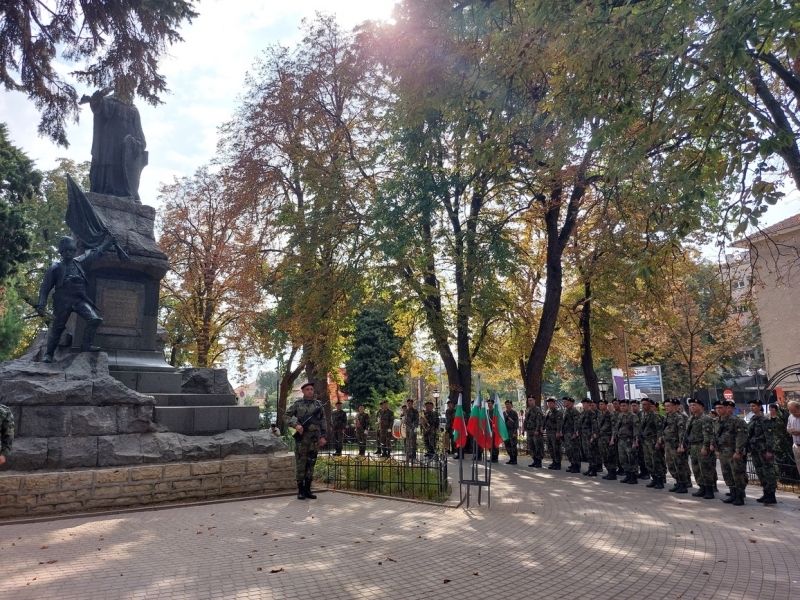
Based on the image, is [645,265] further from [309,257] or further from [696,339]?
[696,339]

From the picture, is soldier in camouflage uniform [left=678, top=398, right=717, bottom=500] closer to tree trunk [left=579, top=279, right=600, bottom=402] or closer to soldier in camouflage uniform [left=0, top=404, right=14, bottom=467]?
tree trunk [left=579, top=279, right=600, bottom=402]

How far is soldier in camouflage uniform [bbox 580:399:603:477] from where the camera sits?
45.4ft

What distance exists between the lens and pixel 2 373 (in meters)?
8.39

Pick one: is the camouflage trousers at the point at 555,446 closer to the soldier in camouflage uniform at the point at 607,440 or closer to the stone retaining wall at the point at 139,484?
the soldier in camouflage uniform at the point at 607,440

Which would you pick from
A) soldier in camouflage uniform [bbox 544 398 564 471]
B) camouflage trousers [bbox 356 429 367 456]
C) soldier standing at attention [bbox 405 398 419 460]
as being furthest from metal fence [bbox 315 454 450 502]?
camouflage trousers [bbox 356 429 367 456]

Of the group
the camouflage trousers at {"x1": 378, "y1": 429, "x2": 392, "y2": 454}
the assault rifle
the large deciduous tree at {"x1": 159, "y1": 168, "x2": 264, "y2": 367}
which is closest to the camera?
the assault rifle

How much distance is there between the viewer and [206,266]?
82.6 feet

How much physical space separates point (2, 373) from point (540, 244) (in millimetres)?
17841

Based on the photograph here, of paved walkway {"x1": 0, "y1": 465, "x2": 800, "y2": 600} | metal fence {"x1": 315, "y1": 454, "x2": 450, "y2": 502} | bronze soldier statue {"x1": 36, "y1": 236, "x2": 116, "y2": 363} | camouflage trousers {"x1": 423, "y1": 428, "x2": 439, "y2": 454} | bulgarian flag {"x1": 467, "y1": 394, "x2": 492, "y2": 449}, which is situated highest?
bronze soldier statue {"x1": 36, "y1": 236, "x2": 116, "y2": 363}

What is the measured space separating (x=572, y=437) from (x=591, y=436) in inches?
30.0

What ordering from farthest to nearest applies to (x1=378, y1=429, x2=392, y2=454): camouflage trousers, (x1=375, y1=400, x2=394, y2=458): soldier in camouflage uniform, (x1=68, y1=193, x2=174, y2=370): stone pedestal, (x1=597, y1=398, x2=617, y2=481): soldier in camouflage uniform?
(x1=375, y1=400, x2=394, y2=458): soldier in camouflage uniform < (x1=378, y1=429, x2=392, y2=454): camouflage trousers < (x1=597, y1=398, x2=617, y2=481): soldier in camouflage uniform < (x1=68, y1=193, x2=174, y2=370): stone pedestal

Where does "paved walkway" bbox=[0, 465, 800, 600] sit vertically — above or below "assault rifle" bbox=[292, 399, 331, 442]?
below

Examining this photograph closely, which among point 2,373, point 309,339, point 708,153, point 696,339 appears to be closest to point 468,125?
point 708,153

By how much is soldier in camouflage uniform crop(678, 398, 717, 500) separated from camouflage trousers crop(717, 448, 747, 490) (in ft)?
0.63
